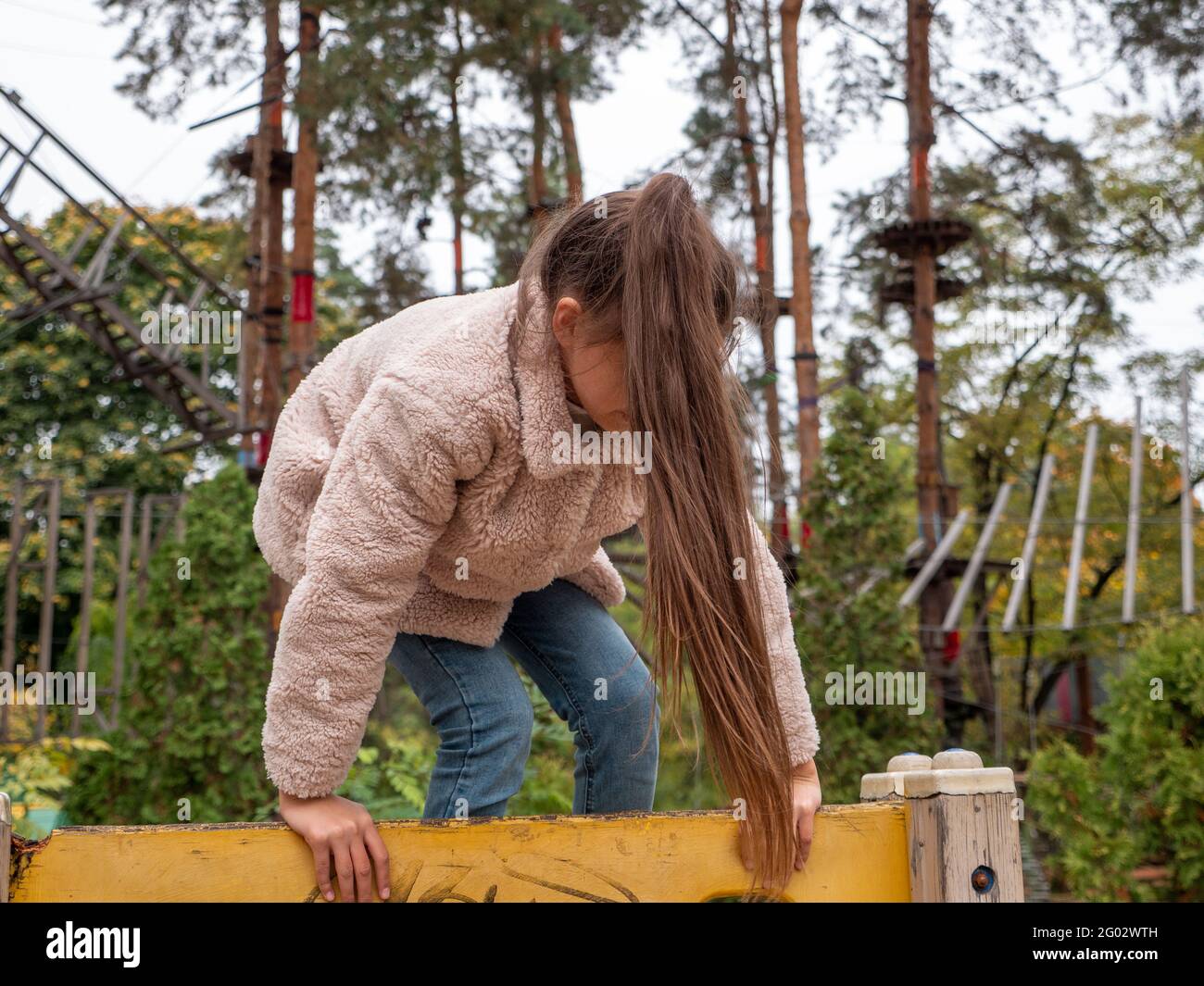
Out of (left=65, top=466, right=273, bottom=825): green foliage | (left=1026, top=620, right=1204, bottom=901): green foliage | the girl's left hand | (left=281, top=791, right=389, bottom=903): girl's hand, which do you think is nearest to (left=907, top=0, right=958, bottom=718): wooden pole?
(left=1026, top=620, right=1204, bottom=901): green foliage

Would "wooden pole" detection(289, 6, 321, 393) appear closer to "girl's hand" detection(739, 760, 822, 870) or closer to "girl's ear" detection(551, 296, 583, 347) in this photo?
"girl's ear" detection(551, 296, 583, 347)

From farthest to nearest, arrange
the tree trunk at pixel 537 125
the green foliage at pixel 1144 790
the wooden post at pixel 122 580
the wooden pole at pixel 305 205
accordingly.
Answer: the tree trunk at pixel 537 125, the wooden pole at pixel 305 205, the wooden post at pixel 122 580, the green foliage at pixel 1144 790

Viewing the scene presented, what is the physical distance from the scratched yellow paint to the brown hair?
0.09m

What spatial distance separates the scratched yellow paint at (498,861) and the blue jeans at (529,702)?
32 centimetres

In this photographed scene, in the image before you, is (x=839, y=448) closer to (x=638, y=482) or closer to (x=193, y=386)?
(x=638, y=482)

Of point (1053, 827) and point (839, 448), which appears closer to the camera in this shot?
point (1053, 827)

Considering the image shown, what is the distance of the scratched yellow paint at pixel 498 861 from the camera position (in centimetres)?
160

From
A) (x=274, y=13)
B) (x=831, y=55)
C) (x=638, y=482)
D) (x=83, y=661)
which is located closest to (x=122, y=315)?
(x=274, y=13)

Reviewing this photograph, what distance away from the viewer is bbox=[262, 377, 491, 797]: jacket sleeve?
1705 millimetres

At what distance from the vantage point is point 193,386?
463 inches

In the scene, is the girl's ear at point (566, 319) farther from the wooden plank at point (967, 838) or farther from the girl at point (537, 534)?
the wooden plank at point (967, 838)

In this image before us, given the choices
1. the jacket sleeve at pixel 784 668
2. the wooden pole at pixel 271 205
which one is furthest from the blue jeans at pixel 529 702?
→ the wooden pole at pixel 271 205
